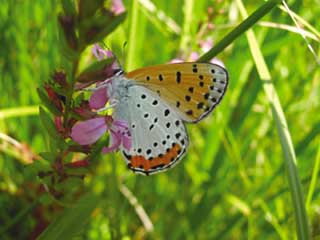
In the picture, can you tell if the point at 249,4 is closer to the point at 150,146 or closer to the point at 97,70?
the point at 150,146

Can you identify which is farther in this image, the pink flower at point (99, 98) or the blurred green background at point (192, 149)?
the blurred green background at point (192, 149)

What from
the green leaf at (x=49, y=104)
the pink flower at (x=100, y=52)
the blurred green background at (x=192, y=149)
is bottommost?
the blurred green background at (x=192, y=149)

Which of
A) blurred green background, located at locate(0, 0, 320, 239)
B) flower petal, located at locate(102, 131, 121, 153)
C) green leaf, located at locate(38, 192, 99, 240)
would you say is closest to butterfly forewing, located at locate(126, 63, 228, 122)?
flower petal, located at locate(102, 131, 121, 153)

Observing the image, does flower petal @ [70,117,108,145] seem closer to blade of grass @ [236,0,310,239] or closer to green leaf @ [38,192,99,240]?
green leaf @ [38,192,99,240]

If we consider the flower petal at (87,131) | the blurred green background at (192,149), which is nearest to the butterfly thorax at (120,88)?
the flower petal at (87,131)

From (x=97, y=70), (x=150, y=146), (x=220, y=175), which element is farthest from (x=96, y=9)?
(x=220, y=175)

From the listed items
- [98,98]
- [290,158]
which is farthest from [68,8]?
[290,158]

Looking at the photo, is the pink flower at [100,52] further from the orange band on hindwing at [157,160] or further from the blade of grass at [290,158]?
the blade of grass at [290,158]
